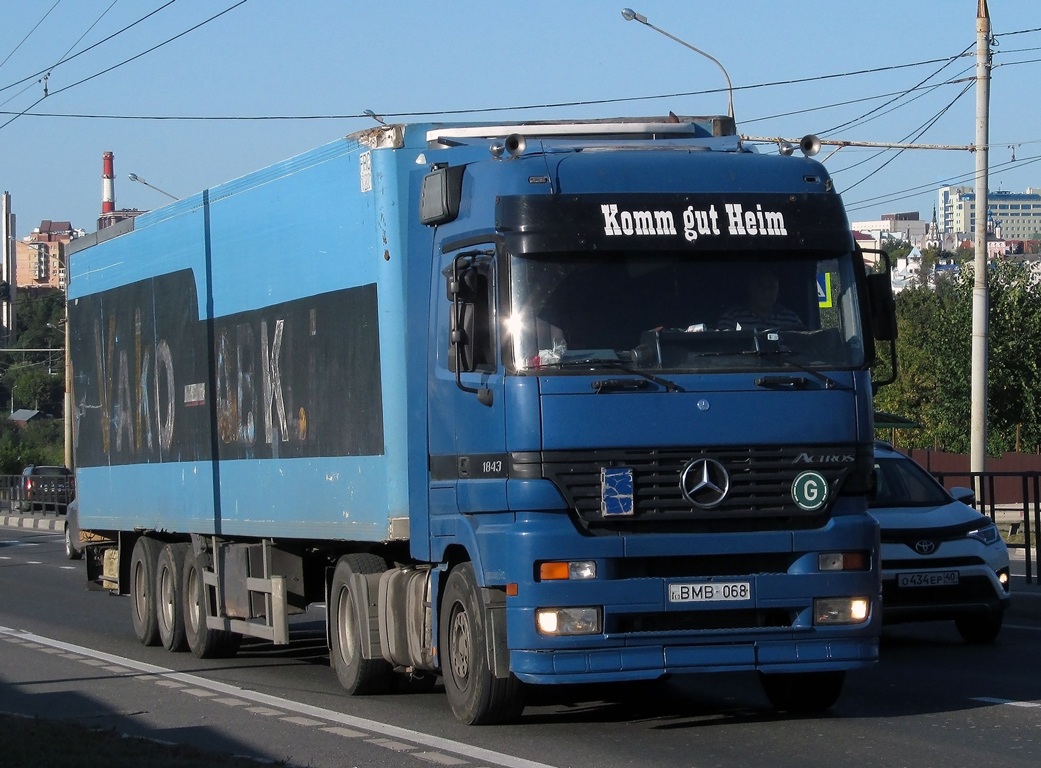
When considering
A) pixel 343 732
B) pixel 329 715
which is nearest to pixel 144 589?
pixel 329 715

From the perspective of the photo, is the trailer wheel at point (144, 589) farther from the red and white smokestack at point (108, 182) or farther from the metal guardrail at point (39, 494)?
the red and white smokestack at point (108, 182)

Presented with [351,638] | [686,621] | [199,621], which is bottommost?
[199,621]

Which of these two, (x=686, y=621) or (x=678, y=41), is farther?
(x=678, y=41)

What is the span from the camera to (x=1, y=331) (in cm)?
11369

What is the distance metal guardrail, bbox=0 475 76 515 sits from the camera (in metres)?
48.3

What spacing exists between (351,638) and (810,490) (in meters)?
3.70

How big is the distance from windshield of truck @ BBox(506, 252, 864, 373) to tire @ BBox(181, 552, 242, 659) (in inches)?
240

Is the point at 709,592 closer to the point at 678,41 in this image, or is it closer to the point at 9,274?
the point at 678,41

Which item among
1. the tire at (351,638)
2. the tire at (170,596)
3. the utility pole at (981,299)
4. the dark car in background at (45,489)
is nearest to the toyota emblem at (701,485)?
the tire at (351,638)

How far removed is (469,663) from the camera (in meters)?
8.82

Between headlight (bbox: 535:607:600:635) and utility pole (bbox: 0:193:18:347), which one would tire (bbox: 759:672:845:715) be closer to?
headlight (bbox: 535:607:600:635)

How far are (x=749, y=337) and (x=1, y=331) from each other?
11174 cm

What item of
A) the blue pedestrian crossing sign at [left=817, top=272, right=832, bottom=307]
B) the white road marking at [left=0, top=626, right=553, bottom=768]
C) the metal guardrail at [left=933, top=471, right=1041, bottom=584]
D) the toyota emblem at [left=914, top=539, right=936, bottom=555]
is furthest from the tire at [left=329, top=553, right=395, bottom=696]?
the metal guardrail at [left=933, top=471, right=1041, bottom=584]

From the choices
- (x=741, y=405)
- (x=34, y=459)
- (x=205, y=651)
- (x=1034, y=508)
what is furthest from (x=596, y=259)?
(x=34, y=459)
